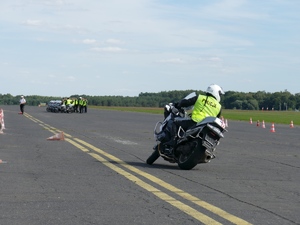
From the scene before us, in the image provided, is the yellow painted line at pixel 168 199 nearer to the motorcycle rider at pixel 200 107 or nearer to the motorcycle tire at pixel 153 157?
the motorcycle tire at pixel 153 157

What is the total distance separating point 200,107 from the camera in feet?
42.4

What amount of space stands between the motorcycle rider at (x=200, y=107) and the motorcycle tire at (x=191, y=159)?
41 cm

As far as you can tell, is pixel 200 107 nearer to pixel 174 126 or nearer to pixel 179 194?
pixel 174 126

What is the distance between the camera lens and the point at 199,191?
9.80 m

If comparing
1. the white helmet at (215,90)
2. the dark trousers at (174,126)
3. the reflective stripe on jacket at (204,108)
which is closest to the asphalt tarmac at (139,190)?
the dark trousers at (174,126)

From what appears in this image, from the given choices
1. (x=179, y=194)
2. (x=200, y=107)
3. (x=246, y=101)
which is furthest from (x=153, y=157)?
(x=246, y=101)

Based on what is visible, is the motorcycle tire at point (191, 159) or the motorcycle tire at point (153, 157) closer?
the motorcycle tire at point (191, 159)

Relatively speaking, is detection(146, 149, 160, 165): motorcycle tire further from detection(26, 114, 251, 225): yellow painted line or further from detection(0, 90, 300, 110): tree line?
detection(0, 90, 300, 110): tree line

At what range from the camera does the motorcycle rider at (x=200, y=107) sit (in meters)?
12.9

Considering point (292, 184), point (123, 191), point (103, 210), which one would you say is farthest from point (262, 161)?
point (103, 210)

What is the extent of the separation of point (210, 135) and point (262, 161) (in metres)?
3.70

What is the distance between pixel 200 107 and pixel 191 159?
40.1 inches

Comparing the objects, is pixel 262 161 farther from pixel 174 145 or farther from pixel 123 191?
pixel 123 191

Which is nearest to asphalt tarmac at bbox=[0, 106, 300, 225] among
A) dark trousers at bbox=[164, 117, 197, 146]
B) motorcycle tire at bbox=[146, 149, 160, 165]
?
motorcycle tire at bbox=[146, 149, 160, 165]
